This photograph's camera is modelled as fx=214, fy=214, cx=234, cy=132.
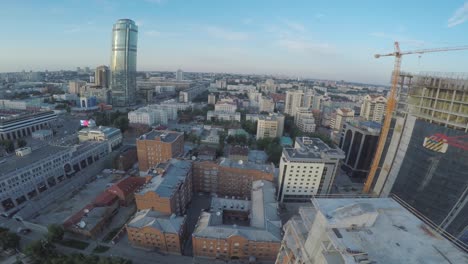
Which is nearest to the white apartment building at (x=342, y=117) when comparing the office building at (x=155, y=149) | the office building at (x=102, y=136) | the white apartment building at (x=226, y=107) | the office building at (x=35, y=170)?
the white apartment building at (x=226, y=107)

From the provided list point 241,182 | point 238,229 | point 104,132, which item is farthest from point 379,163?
point 104,132

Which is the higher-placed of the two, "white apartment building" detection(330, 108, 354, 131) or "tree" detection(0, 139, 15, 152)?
"white apartment building" detection(330, 108, 354, 131)

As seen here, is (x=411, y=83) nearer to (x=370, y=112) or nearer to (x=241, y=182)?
(x=241, y=182)

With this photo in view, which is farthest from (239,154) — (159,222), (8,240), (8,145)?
(8,145)

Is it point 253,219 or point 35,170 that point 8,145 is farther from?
point 253,219

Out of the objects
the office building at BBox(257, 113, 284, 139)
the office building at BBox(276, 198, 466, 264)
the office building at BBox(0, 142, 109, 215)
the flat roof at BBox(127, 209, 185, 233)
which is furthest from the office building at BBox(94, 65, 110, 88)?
the office building at BBox(276, 198, 466, 264)

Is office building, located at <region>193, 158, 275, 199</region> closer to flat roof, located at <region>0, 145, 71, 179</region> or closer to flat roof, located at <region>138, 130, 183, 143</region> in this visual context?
flat roof, located at <region>138, 130, 183, 143</region>
